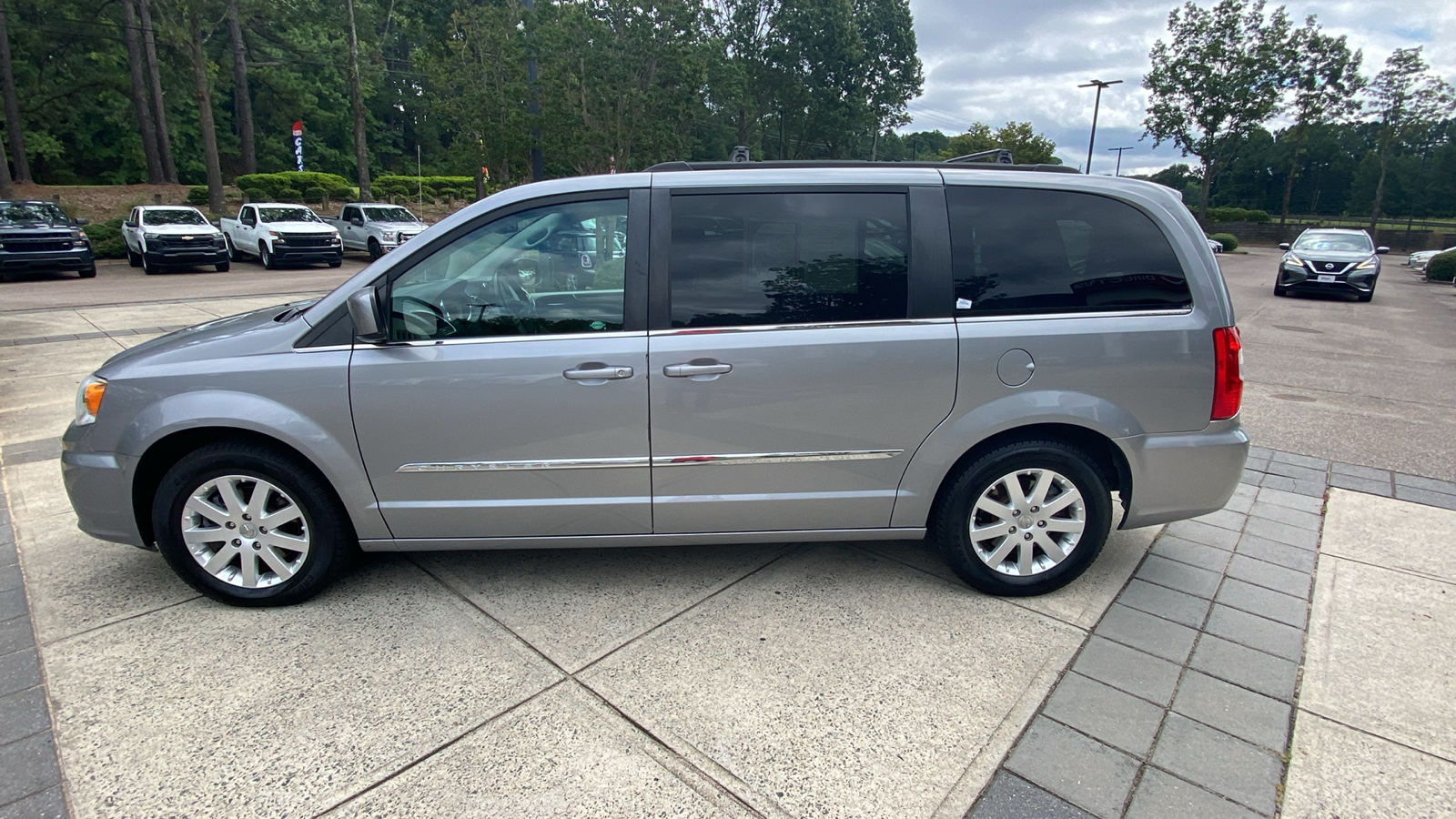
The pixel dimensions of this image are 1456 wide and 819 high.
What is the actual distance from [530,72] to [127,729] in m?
14.6

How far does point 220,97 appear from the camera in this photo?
40.0 m

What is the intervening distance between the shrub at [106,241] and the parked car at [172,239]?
3855mm

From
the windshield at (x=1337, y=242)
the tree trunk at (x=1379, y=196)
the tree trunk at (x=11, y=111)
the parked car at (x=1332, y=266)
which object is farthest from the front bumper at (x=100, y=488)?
the tree trunk at (x=1379, y=196)

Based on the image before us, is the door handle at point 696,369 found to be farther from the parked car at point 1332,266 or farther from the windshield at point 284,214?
the windshield at point 284,214

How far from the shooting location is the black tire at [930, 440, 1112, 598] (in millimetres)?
3275

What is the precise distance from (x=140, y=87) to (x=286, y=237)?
63.7 feet

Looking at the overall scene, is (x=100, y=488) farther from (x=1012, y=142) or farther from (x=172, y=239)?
(x=1012, y=142)

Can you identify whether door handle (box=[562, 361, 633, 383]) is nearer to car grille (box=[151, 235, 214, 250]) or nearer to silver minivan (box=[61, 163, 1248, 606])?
silver minivan (box=[61, 163, 1248, 606])

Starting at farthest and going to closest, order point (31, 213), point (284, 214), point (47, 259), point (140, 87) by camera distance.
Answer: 1. point (140, 87)
2. point (284, 214)
3. point (31, 213)
4. point (47, 259)

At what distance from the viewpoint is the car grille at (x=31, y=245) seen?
16.2 metres

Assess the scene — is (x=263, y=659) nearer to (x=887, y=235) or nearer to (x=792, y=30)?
(x=887, y=235)

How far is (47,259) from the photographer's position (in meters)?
16.8

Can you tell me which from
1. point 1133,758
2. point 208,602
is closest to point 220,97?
point 208,602

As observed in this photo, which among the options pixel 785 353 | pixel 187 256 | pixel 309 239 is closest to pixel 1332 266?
pixel 785 353
